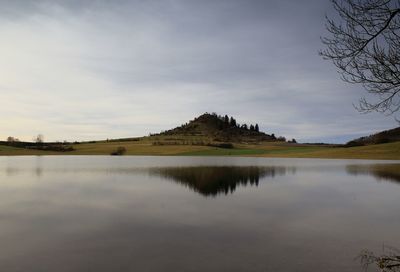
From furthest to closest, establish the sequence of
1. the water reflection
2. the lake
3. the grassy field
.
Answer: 1. the grassy field
2. the water reflection
3. the lake

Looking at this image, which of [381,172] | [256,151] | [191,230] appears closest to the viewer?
[191,230]

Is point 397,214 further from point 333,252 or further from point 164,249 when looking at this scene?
point 164,249

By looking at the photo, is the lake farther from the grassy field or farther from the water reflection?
the grassy field

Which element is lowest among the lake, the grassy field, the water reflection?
the lake

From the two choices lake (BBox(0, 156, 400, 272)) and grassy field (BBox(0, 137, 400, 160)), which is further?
grassy field (BBox(0, 137, 400, 160))

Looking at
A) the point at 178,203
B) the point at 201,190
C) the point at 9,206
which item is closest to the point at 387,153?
the point at 201,190

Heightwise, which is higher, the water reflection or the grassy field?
the grassy field

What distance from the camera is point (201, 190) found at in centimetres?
2645

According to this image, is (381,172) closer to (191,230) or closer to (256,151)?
(191,230)

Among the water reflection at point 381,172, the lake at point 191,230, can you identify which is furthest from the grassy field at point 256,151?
the lake at point 191,230

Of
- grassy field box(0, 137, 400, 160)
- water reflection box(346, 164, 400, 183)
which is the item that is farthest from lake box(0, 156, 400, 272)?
grassy field box(0, 137, 400, 160)

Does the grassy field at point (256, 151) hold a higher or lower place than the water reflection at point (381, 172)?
higher

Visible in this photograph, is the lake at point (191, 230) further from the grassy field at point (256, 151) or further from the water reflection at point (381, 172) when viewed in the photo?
the grassy field at point (256, 151)

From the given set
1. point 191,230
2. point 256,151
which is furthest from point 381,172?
point 256,151
